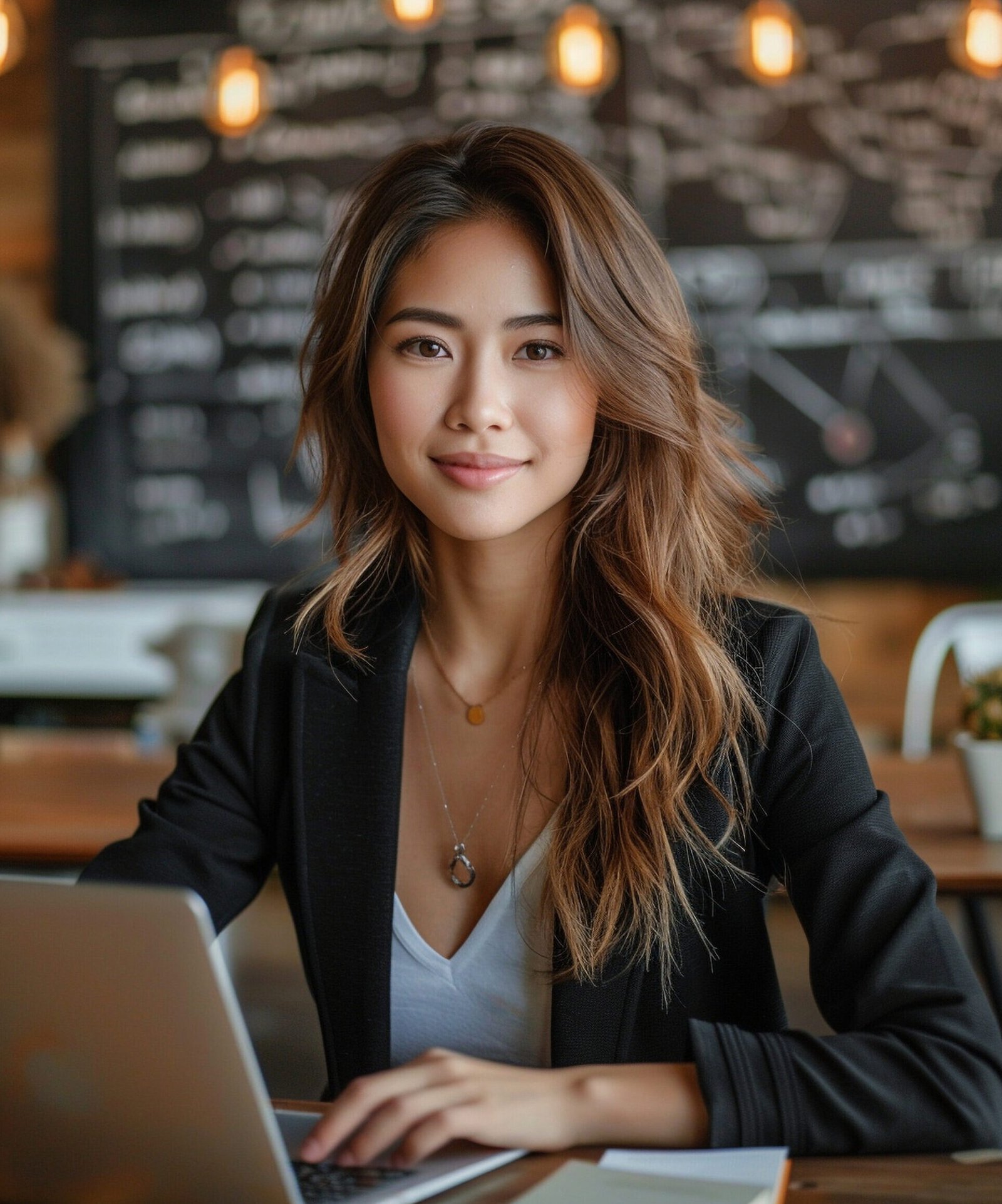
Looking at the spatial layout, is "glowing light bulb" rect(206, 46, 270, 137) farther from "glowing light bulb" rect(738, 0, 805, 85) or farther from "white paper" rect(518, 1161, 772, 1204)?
"white paper" rect(518, 1161, 772, 1204)

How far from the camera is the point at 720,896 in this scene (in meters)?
1.25

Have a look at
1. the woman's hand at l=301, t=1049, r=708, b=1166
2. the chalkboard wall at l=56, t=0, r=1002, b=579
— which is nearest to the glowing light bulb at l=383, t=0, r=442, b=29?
the chalkboard wall at l=56, t=0, r=1002, b=579

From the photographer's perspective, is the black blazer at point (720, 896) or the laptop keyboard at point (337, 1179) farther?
the black blazer at point (720, 896)

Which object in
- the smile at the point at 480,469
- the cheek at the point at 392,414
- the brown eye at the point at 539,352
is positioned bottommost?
the smile at the point at 480,469

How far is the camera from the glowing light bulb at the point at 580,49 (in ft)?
10.1

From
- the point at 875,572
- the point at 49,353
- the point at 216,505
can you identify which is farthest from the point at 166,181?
the point at 875,572

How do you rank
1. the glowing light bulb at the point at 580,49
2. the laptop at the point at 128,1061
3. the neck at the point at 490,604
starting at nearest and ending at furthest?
the laptop at the point at 128,1061
the neck at the point at 490,604
the glowing light bulb at the point at 580,49

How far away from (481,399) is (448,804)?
41cm

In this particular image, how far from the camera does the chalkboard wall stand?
3.76m

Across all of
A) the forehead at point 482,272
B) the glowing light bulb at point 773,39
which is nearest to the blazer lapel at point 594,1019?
the forehead at point 482,272

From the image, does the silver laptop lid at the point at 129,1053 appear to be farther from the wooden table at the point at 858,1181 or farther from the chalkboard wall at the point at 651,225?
the chalkboard wall at the point at 651,225

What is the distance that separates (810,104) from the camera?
12.5ft

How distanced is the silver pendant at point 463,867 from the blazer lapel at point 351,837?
61 millimetres

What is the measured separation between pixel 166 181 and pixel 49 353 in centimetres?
65
